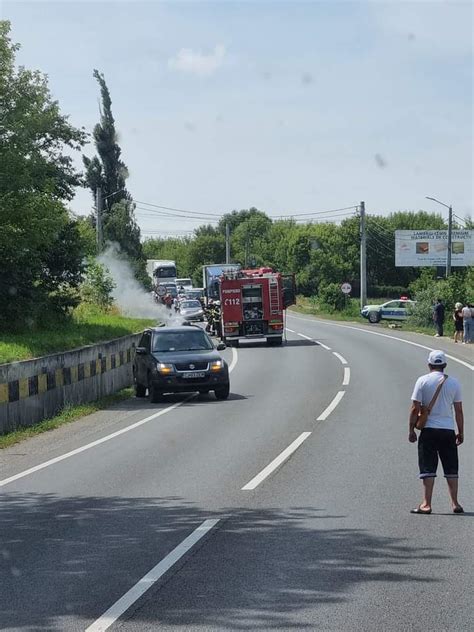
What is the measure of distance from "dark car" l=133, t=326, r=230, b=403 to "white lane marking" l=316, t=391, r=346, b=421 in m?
2.33

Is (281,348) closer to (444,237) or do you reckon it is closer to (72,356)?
(72,356)

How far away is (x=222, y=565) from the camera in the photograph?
25.7ft

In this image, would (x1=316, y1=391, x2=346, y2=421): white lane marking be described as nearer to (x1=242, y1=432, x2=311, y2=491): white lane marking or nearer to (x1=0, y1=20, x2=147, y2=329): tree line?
(x1=242, y1=432, x2=311, y2=491): white lane marking

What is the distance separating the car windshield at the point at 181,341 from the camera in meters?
23.9

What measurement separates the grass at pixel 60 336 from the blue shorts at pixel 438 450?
11.0 m

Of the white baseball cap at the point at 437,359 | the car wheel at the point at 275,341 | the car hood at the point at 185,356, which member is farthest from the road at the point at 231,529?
the car wheel at the point at 275,341

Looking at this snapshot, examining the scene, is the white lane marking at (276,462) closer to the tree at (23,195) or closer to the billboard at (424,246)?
the tree at (23,195)

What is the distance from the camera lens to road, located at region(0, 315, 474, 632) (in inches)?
259

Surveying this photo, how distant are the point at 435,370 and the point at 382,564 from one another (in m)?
2.92

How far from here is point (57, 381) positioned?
20.2 m

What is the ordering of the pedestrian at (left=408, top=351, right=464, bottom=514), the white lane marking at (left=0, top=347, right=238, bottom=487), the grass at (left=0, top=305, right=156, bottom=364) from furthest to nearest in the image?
the grass at (left=0, top=305, right=156, bottom=364)
the white lane marking at (left=0, top=347, right=238, bottom=487)
the pedestrian at (left=408, top=351, right=464, bottom=514)

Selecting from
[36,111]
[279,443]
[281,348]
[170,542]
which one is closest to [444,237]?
[281,348]

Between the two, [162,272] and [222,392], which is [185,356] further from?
[162,272]

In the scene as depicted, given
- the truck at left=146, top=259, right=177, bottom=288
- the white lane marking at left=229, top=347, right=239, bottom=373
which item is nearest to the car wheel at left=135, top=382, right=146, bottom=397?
the white lane marking at left=229, top=347, right=239, bottom=373
